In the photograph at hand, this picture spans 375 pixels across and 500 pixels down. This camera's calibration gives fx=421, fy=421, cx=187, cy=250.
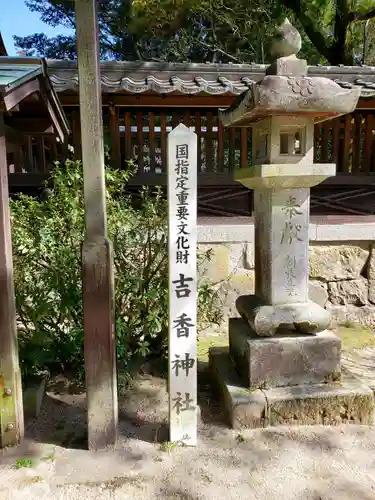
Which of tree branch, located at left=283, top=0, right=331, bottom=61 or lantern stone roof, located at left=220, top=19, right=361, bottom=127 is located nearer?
lantern stone roof, located at left=220, top=19, right=361, bottom=127

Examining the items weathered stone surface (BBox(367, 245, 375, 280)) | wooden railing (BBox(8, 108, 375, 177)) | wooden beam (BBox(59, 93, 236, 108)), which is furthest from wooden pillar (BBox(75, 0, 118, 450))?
weathered stone surface (BBox(367, 245, 375, 280))

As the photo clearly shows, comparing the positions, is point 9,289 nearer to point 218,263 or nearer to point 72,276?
point 72,276

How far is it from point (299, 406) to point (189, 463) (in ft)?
3.47

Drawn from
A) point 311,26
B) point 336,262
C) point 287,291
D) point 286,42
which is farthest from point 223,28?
point 287,291

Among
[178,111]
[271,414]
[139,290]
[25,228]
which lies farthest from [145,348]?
[178,111]

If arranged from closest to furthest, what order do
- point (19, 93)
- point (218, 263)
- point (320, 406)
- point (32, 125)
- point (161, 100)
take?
point (19, 93), point (320, 406), point (32, 125), point (161, 100), point (218, 263)

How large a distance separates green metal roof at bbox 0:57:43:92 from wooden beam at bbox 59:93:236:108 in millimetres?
2779

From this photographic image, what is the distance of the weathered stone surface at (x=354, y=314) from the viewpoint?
255 inches

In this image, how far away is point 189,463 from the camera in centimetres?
306

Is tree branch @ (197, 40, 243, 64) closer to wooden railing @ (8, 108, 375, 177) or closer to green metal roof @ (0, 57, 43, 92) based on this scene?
wooden railing @ (8, 108, 375, 177)

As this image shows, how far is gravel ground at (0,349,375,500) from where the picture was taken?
2.77 meters

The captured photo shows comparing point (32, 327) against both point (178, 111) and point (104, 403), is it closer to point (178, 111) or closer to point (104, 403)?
point (104, 403)

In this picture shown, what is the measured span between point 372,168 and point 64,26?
61.5 ft

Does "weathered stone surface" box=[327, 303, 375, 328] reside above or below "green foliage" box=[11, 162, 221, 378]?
below
